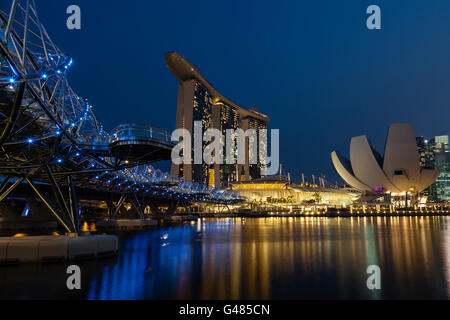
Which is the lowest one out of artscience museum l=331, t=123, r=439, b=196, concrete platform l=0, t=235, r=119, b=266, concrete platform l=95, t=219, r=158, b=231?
concrete platform l=95, t=219, r=158, b=231

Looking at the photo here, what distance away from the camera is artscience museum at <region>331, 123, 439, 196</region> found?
102500 millimetres

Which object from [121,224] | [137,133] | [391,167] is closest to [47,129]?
[137,133]

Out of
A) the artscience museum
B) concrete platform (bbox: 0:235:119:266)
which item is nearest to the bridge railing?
concrete platform (bbox: 0:235:119:266)

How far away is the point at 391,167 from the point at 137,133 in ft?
352

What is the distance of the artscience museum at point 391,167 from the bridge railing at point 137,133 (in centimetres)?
10071

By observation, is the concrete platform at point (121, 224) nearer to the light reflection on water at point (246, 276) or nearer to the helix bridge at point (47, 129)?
the helix bridge at point (47, 129)

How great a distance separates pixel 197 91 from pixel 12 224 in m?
131

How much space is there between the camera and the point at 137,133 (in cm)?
1541

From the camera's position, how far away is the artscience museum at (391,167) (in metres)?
102

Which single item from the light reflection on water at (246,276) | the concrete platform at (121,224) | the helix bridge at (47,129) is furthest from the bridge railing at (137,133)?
the concrete platform at (121,224)

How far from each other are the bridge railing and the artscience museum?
10071 cm

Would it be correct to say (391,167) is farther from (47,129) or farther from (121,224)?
(47,129)

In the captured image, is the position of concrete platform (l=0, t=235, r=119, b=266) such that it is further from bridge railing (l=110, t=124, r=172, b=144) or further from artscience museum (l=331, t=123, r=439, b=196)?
artscience museum (l=331, t=123, r=439, b=196)
